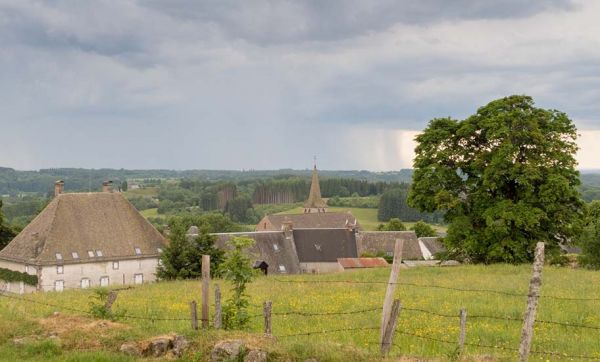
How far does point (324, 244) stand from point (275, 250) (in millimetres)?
9655

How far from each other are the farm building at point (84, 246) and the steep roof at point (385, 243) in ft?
105

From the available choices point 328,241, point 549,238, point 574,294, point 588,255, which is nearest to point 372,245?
point 328,241

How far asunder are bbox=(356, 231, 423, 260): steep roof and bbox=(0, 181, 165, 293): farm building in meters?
32.0

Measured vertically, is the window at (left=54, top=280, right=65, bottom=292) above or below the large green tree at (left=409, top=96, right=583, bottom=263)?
below

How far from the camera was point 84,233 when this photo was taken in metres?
57.8

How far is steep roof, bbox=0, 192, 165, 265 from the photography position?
5544 centimetres

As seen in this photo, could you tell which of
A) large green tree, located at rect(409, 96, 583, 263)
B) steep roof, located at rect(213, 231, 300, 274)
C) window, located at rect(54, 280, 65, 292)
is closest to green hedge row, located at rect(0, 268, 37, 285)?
window, located at rect(54, 280, 65, 292)

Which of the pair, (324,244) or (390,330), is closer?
(390,330)

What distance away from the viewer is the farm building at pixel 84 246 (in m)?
54.8

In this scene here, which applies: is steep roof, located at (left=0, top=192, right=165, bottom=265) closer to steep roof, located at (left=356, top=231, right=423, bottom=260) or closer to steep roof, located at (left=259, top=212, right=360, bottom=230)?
steep roof, located at (left=356, top=231, right=423, bottom=260)

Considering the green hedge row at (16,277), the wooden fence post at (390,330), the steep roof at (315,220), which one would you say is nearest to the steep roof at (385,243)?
the steep roof at (315,220)

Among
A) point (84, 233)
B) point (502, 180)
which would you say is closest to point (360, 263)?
point (502, 180)

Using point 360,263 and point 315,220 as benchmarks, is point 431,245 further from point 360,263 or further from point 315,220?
point 360,263

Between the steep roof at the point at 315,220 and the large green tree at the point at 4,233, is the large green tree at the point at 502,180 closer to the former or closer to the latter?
the large green tree at the point at 4,233
